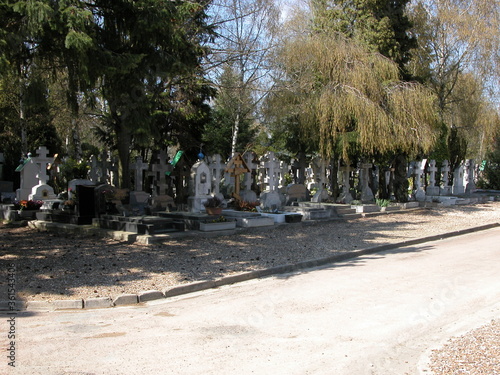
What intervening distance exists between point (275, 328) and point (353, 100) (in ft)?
47.6

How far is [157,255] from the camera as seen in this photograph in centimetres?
1003

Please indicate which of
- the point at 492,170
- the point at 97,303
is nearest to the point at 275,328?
the point at 97,303

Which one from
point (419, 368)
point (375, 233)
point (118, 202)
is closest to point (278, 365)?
point (419, 368)

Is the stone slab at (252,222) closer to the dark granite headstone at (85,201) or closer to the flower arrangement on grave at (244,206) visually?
the flower arrangement on grave at (244,206)

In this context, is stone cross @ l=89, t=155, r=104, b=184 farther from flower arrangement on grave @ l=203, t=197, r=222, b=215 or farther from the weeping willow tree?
flower arrangement on grave @ l=203, t=197, r=222, b=215

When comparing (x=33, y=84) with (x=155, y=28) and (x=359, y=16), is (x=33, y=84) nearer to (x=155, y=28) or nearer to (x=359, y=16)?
(x=155, y=28)

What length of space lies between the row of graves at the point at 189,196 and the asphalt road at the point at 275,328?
553 centimetres

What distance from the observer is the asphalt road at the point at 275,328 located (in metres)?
4.53

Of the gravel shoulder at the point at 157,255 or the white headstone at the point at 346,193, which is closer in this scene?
the gravel shoulder at the point at 157,255

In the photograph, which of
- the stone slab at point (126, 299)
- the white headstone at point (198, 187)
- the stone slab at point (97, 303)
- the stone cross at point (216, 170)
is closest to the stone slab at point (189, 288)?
the stone slab at point (126, 299)

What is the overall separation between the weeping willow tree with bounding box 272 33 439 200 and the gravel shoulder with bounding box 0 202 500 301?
4.36 m

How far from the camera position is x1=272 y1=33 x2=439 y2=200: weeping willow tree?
18.7 m

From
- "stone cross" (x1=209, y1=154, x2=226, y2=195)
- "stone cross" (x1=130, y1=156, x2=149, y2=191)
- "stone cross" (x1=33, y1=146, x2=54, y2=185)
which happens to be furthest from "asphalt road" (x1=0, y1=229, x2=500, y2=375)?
"stone cross" (x1=33, y1=146, x2=54, y2=185)

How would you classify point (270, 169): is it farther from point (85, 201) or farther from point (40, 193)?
point (40, 193)
